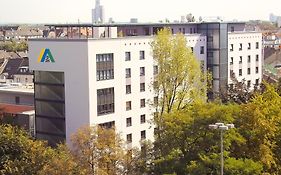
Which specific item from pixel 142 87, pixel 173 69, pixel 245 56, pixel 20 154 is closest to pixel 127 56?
pixel 142 87

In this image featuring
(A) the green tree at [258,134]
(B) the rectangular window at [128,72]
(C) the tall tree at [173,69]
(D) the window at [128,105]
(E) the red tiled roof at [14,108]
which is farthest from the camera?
(E) the red tiled roof at [14,108]

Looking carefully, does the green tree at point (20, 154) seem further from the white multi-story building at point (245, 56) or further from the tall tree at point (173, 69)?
the white multi-story building at point (245, 56)

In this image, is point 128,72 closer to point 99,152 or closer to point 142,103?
point 142,103

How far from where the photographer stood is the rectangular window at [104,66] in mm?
47500

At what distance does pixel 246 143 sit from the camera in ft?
115

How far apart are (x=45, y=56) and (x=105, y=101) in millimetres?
6585

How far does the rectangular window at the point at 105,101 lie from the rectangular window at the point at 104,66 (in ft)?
3.70

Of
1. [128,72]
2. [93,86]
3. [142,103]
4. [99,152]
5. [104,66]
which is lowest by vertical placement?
[99,152]

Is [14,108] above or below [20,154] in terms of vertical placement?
above

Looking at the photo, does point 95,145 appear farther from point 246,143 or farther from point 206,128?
point 246,143

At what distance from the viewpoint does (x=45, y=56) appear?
48.7 metres

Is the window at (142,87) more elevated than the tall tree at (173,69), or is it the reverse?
the tall tree at (173,69)

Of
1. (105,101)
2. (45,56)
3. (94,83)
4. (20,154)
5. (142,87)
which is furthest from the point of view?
(142,87)

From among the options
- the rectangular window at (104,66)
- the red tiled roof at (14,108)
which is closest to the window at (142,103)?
the rectangular window at (104,66)
